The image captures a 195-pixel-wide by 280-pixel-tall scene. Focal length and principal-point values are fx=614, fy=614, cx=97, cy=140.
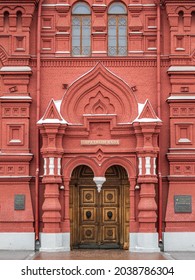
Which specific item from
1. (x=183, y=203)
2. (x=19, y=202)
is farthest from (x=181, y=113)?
(x=19, y=202)

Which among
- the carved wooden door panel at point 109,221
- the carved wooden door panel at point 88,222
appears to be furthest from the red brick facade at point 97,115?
the carved wooden door panel at point 88,222

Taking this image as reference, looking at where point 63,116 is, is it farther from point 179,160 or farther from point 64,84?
point 179,160

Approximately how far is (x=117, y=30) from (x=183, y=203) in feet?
20.3

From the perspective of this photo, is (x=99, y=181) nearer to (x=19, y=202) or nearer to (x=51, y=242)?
(x=51, y=242)

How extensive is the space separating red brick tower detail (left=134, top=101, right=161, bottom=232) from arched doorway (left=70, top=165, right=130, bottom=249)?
1246 mm

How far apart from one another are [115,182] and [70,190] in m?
1.56

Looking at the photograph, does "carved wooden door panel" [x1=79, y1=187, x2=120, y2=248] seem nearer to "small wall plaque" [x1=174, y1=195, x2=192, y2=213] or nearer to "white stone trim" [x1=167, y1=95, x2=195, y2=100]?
"small wall plaque" [x1=174, y1=195, x2=192, y2=213]

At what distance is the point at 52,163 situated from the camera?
19.6 metres

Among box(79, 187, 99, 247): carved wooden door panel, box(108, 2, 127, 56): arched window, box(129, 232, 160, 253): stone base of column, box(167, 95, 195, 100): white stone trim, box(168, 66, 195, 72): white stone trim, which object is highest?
box(108, 2, 127, 56): arched window

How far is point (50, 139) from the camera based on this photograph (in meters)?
19.6

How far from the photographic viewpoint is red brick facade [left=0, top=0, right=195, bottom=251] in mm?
19641

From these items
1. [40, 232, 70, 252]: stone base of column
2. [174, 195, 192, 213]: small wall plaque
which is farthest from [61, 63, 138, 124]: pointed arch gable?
[40, 232, 70, 252]: stone base of column

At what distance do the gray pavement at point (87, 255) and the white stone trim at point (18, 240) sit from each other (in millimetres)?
343

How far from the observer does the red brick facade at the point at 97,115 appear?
19.6 metres
